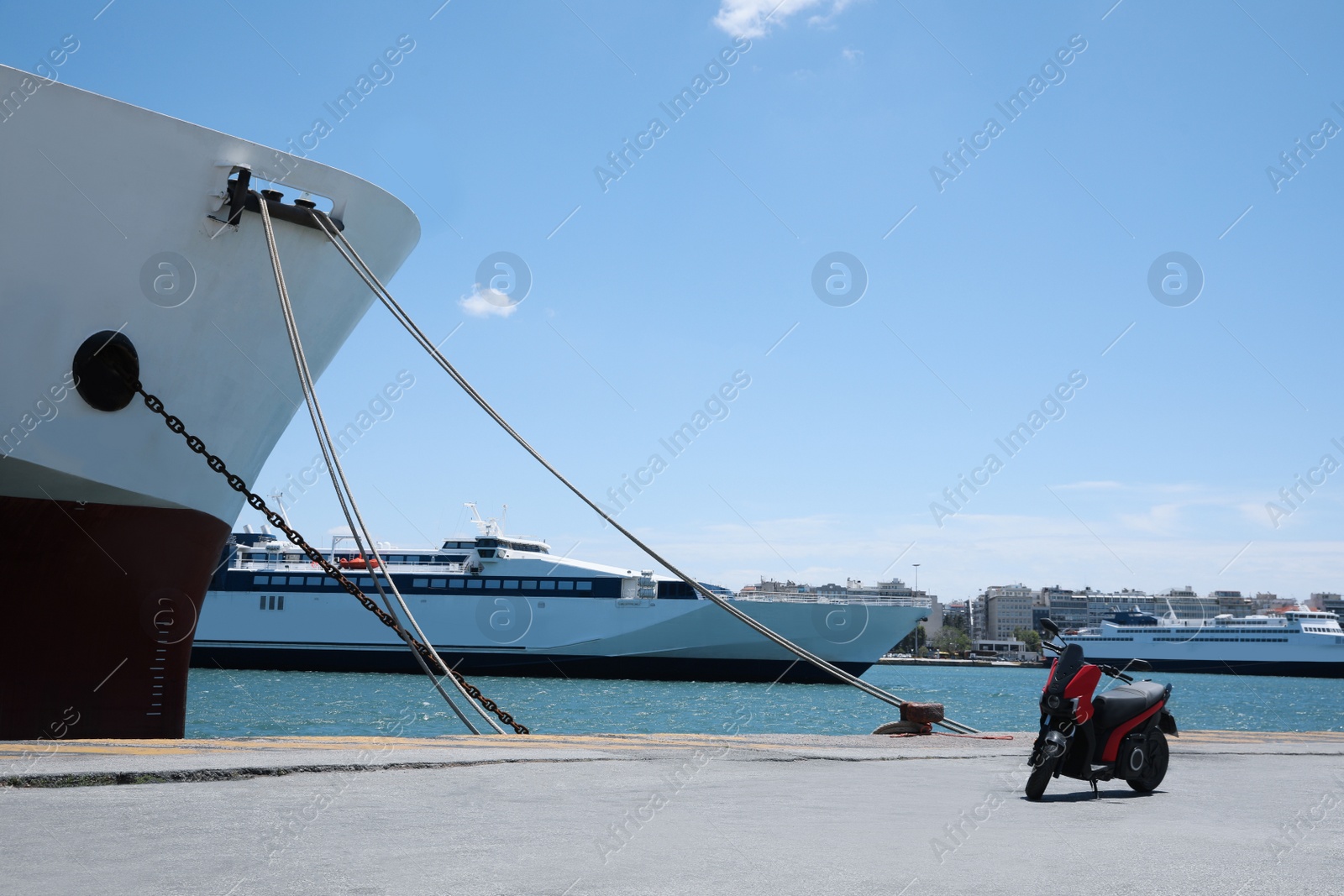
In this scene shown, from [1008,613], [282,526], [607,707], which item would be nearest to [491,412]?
[282,526]

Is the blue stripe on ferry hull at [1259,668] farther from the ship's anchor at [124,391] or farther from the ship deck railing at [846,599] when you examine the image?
the ship's anchor at [124,391]

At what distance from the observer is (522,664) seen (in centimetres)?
4134

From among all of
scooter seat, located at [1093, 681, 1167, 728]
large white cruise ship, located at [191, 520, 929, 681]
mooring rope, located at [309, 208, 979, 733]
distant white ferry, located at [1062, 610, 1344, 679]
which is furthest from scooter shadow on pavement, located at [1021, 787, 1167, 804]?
distant white ferry, located at [1062, 610, 1344, 679]

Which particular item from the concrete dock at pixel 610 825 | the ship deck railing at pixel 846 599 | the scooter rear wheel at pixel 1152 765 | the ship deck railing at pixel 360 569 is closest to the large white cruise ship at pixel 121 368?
the concrete dock at pixel 610 825

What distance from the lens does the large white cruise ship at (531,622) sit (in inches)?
1542

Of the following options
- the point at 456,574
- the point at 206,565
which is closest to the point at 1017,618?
the point at 456,574

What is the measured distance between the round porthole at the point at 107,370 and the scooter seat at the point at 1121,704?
7.58 m

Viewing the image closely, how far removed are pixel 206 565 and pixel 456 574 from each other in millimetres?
32857

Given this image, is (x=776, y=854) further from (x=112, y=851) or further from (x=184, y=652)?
(x=184, y=652)

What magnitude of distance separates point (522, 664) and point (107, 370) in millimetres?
33978

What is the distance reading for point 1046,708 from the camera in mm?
5305

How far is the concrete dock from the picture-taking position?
10.1ft

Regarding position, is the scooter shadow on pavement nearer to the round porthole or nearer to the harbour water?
the round porthole

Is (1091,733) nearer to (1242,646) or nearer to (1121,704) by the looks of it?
(1121,704)
